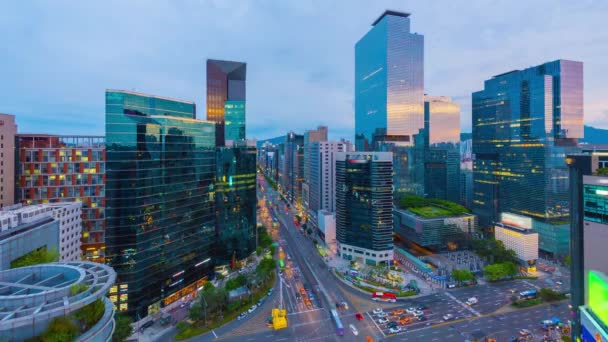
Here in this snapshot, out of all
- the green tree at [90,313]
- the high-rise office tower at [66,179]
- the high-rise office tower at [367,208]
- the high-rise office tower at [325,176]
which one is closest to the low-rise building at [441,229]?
the high-rise office tower at [367,208]

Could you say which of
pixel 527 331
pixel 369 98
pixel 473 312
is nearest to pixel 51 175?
pixel 473 312

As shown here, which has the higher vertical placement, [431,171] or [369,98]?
[369,98]

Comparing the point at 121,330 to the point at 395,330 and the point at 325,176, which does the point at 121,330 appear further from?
the point at 325,176

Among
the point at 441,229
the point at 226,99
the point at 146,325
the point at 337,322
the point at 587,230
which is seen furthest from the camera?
the point at 226,99

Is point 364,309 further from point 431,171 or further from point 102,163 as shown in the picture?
point 431,171

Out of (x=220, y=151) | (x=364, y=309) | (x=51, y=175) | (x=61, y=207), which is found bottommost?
(x=364, y=309)

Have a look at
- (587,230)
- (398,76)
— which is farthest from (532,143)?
(587,230)
